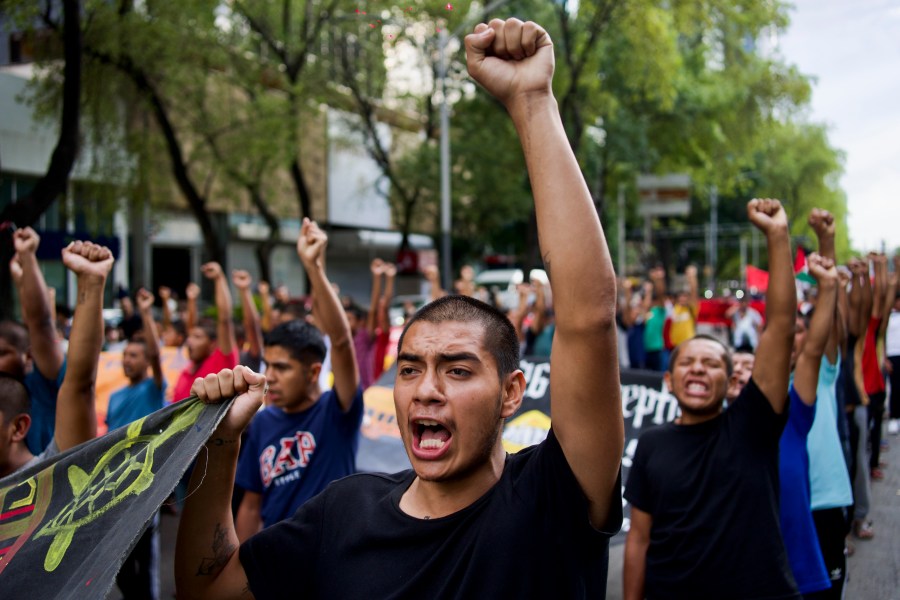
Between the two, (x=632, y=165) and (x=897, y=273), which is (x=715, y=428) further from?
(x=632, y=165)

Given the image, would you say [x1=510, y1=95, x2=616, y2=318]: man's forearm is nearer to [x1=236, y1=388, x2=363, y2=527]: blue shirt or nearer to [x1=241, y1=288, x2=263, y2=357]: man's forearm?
[x1=236, y1=388, x2=363, y2=527]: blue shirt

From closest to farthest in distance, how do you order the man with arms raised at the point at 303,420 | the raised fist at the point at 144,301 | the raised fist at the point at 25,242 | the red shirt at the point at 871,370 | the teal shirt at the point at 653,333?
the man with arms raised at the point at 303,420 < the raised fist at the point at 25,242 < the raised fist at the point at 144,301 < the red shirt at the point at 871,370 < the teal shirt at the point at 653,333

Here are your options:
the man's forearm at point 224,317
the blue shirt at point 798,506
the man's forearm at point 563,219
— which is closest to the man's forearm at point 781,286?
the blue shirt at point 798,506

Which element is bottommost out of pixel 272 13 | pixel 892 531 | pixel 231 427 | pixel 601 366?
pixel 892 531

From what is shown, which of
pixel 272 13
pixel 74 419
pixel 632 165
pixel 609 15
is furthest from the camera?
pixel 632 165

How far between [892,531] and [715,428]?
4449 mm

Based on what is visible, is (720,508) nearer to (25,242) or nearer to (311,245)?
(311,245)

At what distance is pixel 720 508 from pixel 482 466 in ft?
5.13

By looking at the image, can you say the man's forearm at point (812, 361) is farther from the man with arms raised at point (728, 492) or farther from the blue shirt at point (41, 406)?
the blue shirt at point (41, 406)

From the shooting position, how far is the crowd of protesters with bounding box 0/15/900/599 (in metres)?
1.82

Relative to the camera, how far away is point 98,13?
44.3 ft

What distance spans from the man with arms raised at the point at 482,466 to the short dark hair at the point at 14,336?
282 centimetres

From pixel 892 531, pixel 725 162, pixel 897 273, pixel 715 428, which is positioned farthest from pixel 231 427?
pixel 725 162

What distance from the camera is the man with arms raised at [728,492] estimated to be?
3.13 metres
